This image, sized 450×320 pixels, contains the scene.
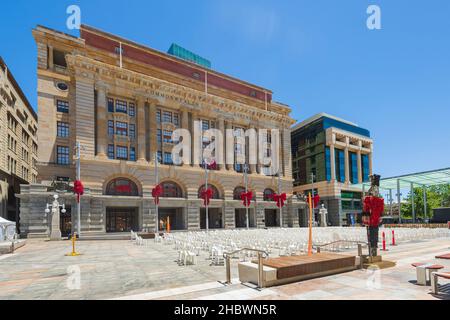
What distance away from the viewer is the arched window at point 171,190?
49750mm

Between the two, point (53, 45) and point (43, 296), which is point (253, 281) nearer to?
point (43, 296)

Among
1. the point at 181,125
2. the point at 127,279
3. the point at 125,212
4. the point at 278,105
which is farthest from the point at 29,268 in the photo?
the point at 278,105

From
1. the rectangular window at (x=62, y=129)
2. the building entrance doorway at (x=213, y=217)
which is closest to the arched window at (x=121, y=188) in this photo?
the rectangular window at (x=62, y=129)

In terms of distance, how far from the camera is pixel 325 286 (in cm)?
999

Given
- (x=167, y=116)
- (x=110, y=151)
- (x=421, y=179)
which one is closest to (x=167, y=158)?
(x=167, y=116)

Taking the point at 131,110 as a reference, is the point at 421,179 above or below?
below

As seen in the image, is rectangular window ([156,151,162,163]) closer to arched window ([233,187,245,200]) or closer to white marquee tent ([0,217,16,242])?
arched window ([233,187,245,200])

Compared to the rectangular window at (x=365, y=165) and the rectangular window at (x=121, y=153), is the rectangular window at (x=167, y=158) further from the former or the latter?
the rectangular window at (x=365, y=165)

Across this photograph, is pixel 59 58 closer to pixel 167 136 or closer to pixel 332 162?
pixel 167 136

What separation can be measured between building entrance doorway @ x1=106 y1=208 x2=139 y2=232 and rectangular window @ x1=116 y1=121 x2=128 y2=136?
1254 centimetres

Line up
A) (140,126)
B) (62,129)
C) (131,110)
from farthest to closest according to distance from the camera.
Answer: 1. (131,110)
2. (140,126)
3. (62,129)

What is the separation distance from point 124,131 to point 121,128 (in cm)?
68

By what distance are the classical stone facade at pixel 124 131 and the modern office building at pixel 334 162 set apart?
78.0ft

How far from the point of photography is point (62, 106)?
4606 centimetres
